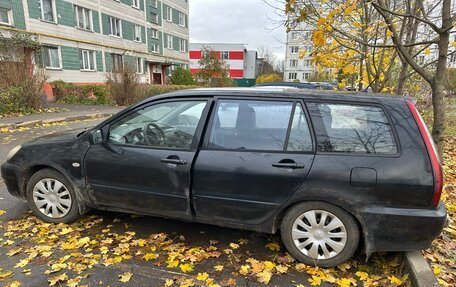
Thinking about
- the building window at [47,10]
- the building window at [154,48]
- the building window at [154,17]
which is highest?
the building window at [154,17]

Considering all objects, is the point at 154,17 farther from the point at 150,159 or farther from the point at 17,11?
A: the point at 150,159

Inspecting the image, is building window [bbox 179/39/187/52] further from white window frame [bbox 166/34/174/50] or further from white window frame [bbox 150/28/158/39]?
white window frame [bbox 150/28/158/39]

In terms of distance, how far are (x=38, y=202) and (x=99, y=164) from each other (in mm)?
1008

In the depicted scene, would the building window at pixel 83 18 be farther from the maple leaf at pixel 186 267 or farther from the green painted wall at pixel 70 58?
the maple leaf at pixel 186 267

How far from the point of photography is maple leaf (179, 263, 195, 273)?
2732mm

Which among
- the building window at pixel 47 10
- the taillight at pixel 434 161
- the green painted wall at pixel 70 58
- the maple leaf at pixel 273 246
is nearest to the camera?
the taillight at pixel 434 161

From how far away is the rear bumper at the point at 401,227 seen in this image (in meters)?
2.45

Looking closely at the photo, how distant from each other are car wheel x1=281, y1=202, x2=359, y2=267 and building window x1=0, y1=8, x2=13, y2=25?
66.3ft

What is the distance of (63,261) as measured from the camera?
2.82m

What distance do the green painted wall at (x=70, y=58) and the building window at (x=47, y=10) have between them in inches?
74.9

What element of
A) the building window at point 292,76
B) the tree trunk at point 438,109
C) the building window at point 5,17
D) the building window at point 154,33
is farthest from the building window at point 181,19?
the tree trunk at point 438,109

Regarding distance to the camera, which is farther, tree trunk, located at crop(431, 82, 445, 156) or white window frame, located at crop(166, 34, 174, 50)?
white window frame, located at crop(166, 34, 174, 50)

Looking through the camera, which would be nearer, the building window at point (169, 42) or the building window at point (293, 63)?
the building window at point (169, 42)

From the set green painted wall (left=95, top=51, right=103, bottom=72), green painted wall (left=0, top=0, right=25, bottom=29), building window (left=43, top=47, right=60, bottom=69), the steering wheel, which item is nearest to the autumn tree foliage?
the steering wheel
